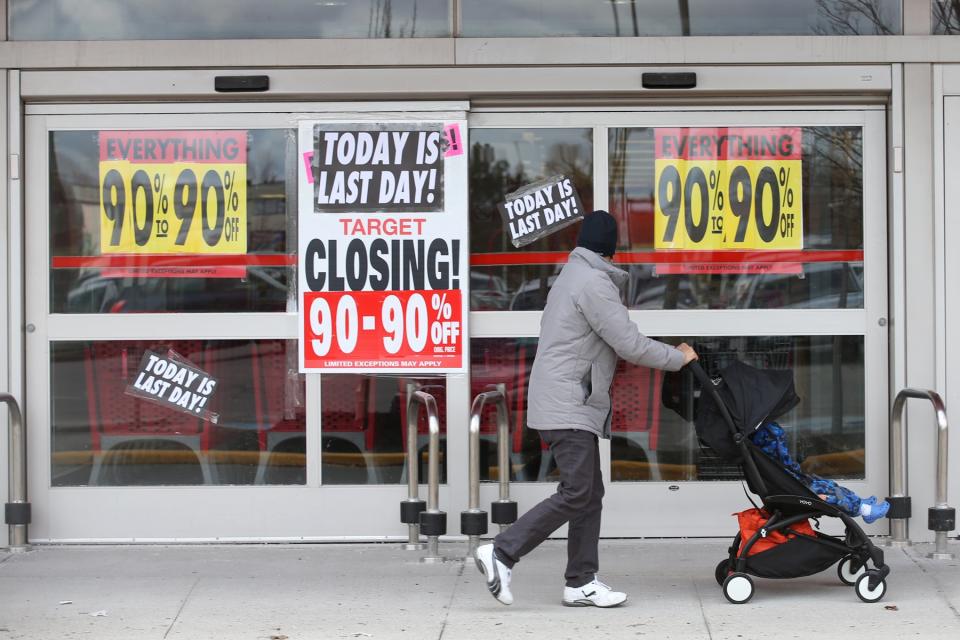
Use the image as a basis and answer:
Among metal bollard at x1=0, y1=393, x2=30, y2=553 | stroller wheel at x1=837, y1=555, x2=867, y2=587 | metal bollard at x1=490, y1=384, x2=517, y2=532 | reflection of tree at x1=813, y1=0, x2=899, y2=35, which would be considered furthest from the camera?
reflection of tree at x1=813, y1=0, x2=899, y2=35

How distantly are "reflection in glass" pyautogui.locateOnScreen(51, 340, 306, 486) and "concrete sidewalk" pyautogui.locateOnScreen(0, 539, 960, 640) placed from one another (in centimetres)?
46

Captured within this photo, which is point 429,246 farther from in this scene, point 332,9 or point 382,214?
point 332,9

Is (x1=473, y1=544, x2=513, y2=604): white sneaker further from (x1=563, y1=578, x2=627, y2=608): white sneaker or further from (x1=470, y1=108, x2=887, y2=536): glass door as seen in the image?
(x1=470, y1=108, x2=887, y2=536): glass door

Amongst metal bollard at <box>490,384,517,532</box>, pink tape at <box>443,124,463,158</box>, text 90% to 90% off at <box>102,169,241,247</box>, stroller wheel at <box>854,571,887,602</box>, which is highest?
pink tape at <box>443,124,463,158</box>

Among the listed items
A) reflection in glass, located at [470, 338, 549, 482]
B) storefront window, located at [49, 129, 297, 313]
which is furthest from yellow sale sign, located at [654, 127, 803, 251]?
storefront window, located at [49, 129, 297, 313]

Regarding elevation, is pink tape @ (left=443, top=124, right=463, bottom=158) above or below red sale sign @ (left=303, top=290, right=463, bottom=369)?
above

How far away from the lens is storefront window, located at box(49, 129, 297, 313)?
816 cm

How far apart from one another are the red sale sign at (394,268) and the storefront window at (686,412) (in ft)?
1.19

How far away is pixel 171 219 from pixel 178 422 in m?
1.22

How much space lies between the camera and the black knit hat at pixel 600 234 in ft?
21.7

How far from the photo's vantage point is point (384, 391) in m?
8.20

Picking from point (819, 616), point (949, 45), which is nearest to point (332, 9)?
point (949, 45)

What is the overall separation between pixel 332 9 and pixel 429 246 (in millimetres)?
1524

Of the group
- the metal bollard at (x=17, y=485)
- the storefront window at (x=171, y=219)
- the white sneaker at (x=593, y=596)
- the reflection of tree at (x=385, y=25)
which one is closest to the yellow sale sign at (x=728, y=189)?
the reflection of tree at (x=385, y=25)
